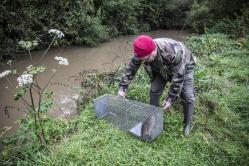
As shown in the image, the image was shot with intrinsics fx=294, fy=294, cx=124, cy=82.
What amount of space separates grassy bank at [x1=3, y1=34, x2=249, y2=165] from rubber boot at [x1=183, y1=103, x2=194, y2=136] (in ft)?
0.31

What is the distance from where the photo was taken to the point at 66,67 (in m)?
7.59

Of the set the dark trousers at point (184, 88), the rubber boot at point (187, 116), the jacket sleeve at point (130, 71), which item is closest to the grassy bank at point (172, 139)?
the rubber boot at point (187, 116)

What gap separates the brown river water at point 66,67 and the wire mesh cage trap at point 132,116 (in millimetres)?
1049

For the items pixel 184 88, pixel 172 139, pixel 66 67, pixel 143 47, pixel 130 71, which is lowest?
pixel 66 67

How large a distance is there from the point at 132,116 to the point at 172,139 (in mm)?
629

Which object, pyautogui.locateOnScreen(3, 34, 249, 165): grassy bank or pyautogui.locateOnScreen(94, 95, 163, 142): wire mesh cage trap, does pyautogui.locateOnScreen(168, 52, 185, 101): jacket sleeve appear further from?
pyautogui.locateOnScreen(3, 34, 249, 165): grassy bank

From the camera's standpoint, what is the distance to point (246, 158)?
3.66m

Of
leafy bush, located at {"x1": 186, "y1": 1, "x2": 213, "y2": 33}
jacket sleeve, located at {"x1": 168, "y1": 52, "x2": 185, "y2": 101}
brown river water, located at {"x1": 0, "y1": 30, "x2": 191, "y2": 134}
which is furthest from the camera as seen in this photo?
leafy bush, located at {"x1": 186, "y1": 1, "x2": 213, "y2": 33}

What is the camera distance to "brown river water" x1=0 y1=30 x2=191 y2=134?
17.5 ft

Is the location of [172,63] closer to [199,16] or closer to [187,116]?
[187,116]

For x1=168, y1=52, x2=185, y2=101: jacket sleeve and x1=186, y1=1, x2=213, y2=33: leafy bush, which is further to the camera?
x1=186, y1=1, x2=213, y2=33: leafy bush

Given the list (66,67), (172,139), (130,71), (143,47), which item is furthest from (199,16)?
(143,47)

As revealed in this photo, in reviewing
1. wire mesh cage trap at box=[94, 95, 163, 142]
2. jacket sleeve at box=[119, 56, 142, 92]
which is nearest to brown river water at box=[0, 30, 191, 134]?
wire mesh cage trap at box=[94, 95, 163, 142]

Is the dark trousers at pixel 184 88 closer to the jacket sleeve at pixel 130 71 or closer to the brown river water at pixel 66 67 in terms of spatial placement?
the jacket sleeve at pixel 130 71
